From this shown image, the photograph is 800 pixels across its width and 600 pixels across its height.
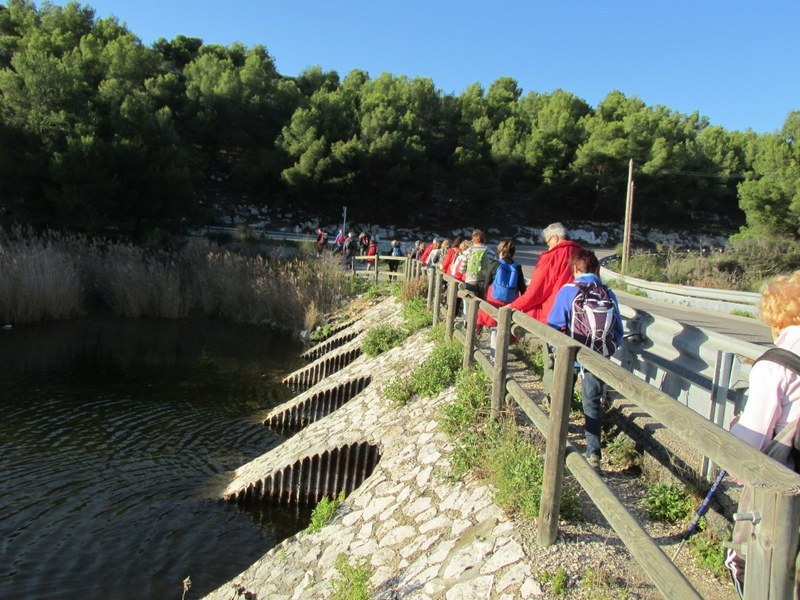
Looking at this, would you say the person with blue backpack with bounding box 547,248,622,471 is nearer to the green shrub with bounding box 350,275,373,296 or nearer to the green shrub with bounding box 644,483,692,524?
the green shrub with bounding box 644,483,692,524

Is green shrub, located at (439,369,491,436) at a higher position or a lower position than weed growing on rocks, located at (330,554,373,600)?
higher

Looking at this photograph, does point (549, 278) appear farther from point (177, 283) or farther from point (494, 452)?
point (177, 283)

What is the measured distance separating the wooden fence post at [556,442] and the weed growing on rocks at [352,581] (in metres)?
1.24

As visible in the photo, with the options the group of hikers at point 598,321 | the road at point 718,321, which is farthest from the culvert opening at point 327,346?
the road at point 718,321

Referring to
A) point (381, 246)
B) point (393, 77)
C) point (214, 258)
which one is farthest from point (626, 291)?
point (393, 77)

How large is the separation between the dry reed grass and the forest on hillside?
4.50 meters

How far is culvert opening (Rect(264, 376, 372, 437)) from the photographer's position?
403 inches

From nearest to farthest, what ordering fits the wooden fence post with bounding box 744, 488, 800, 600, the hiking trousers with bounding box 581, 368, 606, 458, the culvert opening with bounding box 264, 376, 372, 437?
the wooden fence post with bounding box 744, 488, 800, 600
the hiking trousers with bounding box 581, 368, 606, 458
the culvert opening with bounding box 264, 376, 372, 437

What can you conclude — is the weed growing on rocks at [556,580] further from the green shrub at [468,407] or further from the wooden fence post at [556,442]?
the green shrub at [468,407]

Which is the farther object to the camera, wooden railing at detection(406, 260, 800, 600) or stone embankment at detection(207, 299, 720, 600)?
stone embankment at detection(207, 299, 720, 600)

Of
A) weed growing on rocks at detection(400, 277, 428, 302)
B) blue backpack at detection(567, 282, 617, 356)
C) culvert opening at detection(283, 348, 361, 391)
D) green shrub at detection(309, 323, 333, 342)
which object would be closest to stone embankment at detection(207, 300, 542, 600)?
blue backpack at detection(567, 282, 617, 356)

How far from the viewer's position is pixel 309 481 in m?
7.11

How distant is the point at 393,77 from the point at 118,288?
41892 millimetres

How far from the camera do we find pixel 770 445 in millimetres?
2131
